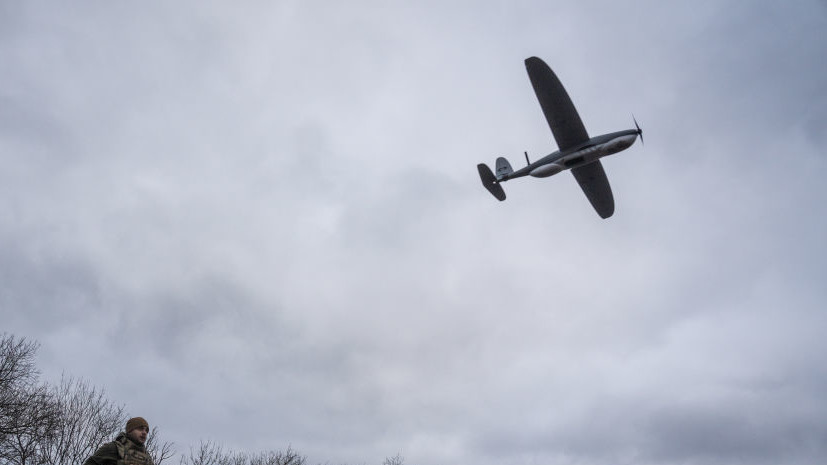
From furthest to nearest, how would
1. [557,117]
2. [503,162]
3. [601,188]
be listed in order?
[503,162], [601,188], [557,117]

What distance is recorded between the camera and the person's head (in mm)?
6336

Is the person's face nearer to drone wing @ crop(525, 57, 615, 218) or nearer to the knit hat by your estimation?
the knit hat

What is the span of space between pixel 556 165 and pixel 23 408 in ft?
97.0

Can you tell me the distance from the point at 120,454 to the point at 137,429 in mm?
325

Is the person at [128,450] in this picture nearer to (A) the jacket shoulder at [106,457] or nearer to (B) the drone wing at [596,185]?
(A) the jacket shoulder at [106,457]

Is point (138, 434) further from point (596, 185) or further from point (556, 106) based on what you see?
point (596, 185)

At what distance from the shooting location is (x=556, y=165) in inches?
1209

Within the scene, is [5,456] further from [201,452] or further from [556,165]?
[556,165]

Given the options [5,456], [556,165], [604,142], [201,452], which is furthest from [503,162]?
[5,456]

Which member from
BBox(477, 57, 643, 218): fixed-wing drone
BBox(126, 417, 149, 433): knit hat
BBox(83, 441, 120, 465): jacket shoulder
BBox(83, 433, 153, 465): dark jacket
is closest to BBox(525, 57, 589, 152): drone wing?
BBox(477, 57, 643, 218): fixed-wing drone

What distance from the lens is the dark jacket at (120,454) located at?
6.08 meters

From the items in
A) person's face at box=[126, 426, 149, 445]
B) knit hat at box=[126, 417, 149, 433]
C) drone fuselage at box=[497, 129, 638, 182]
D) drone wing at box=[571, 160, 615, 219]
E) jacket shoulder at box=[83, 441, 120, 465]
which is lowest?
jacket shoulder at box=[83, 441, 120, 465]

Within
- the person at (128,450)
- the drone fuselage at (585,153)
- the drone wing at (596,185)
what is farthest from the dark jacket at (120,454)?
the drone wing at (596,185)

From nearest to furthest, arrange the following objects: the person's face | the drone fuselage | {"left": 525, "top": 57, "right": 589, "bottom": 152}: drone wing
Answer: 1. the person's face
2. {"left": 525, "top": 57, "right": 589, "bottom": 152}: drone wing
3. the drone fuselage
